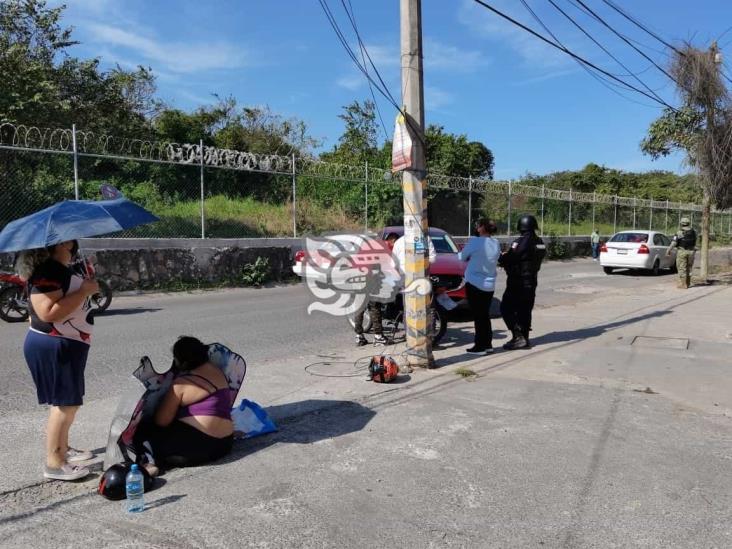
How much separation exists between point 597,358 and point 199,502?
5499 millimetres

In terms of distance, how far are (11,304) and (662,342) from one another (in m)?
9.81

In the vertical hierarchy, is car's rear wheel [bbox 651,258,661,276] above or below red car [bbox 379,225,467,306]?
below

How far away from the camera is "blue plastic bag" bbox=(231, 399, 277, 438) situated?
451 cm

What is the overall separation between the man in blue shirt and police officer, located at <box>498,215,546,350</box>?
27 cm

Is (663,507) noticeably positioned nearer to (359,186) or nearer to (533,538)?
(533,538)

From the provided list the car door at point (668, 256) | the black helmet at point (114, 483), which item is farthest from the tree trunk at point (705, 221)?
the black helmet at point (114, 483)

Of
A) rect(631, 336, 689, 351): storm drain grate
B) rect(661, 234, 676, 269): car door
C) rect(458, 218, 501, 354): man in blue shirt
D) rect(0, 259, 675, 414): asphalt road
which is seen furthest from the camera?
rect(661, 234, 676, 269): car door

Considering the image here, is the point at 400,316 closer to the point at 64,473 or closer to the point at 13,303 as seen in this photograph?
the point at 64,473

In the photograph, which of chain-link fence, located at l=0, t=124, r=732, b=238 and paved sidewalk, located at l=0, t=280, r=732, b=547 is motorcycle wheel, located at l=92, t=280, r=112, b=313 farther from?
paved sidewalk, located at l=0, t=280, r=732, b=547

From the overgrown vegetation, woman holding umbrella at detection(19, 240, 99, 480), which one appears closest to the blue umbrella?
woman holding umbrella at detection(19, 240, 99, 480)

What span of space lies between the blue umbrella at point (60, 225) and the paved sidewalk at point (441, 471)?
150 centimetres

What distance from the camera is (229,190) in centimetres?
1969

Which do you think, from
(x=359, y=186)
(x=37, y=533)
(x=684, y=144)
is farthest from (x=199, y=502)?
(x=359, y=186)

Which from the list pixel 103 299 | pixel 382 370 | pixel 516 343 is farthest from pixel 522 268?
pixel 103 299
